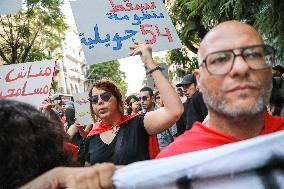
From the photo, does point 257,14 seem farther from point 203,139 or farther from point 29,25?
point 29,25

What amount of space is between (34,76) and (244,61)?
11.6 ft

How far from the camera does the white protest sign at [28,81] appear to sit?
482 centimetres

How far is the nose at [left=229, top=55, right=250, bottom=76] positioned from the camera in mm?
1832

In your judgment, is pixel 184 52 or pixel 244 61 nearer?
pixel 244 61

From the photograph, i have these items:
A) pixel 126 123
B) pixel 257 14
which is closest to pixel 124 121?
pixel 126 123

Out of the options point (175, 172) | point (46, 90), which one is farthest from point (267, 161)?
point (46, 90)

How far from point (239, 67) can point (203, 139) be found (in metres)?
0.36

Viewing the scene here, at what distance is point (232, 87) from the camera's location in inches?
73.1

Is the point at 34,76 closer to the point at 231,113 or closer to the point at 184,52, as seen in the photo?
the point at 231,113

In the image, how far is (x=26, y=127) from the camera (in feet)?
4.80

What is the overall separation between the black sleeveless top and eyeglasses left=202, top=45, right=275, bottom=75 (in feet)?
4.67

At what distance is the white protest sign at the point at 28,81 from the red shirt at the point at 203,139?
3.08m

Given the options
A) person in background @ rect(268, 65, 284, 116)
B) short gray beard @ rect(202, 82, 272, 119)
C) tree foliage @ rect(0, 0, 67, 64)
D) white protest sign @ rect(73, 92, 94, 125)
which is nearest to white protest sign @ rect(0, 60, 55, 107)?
white protest sign @ rect(73, 92, 94, 125)

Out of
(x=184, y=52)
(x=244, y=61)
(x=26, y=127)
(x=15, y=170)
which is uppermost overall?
(x=184, y=52)
